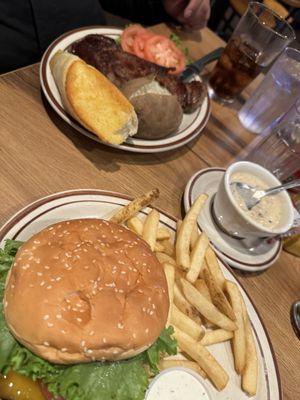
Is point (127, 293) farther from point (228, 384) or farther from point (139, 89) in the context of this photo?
point (139, 89)

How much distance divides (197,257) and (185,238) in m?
0.10

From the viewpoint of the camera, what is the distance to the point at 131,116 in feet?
6.43

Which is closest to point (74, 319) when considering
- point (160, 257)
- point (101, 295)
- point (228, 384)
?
point (101, 295)

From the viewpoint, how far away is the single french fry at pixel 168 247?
1.77m

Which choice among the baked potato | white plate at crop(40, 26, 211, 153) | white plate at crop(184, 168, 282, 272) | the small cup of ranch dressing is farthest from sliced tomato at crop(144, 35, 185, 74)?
the small cup of ranch dressing

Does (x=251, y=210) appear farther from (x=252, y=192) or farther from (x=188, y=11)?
(x=188, y=11)

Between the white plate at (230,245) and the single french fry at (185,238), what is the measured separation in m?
0.18

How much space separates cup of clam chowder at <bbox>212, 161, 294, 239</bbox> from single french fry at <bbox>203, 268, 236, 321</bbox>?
362mm

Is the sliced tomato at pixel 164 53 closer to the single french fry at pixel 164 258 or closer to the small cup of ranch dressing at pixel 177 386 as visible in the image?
the single french fry at pixel 164 258

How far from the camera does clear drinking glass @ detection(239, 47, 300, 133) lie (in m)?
2.40

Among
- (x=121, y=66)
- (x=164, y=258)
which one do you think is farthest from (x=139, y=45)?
(x=164, y=258)

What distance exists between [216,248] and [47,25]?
164cm

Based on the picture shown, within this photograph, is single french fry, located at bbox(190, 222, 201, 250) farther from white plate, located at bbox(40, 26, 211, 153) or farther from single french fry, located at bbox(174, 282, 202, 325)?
white plate, located at bbox(40, 26, 211, 153)

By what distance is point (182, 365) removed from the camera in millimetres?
1469
